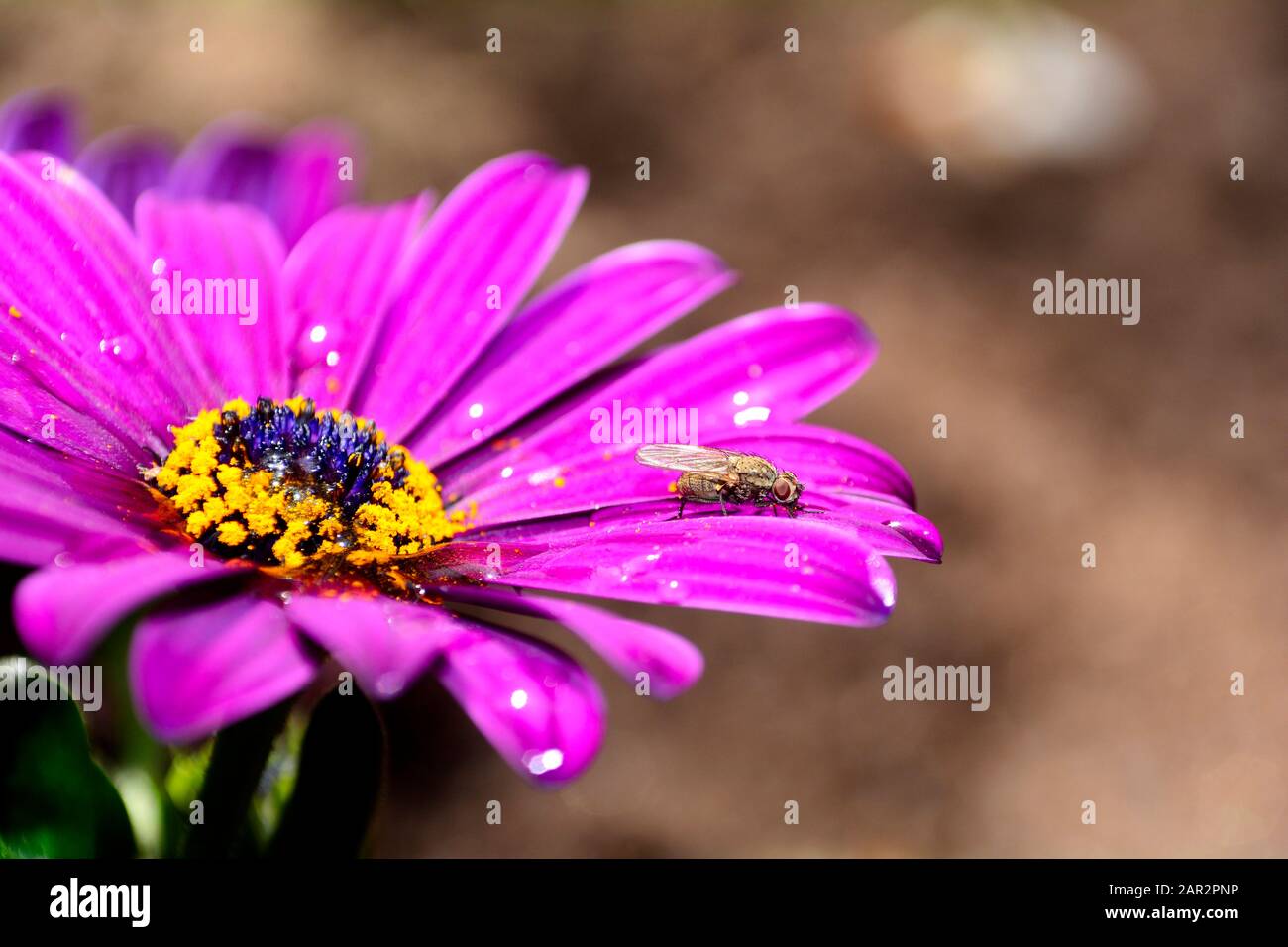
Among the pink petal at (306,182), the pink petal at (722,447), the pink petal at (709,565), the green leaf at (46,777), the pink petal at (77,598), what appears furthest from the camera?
the pink petal at (306,182)

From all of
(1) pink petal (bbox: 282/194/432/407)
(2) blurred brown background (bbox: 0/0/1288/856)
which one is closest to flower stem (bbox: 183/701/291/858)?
(1) pink petal (bbox: 282/194/432/407)

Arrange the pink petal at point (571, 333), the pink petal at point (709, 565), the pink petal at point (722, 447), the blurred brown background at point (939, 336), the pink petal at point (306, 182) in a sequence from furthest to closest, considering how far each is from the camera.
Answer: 1. the blurred brown background at point (939, 336)
2. the pink petal at point (306, 182)
3. the pink petal at point (571, 333)
4. the pink petal at point (722, 447)
5. the pink petal at point (709, 565)

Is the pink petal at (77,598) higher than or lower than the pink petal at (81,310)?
lower

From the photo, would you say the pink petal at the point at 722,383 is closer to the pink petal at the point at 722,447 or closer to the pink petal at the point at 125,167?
the pink petal at the point at 722,447

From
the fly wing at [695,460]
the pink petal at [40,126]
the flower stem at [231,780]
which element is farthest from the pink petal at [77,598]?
the pink petal at [40,126]
